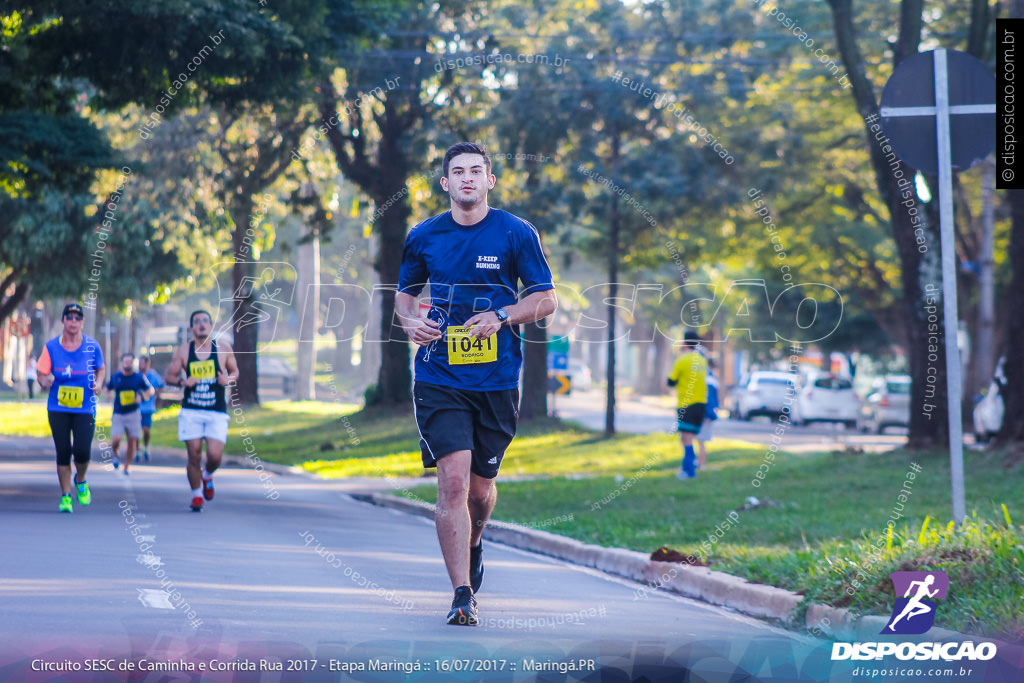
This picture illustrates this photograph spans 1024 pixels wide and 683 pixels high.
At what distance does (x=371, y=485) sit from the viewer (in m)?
19.0

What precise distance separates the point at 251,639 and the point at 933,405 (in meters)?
14.3

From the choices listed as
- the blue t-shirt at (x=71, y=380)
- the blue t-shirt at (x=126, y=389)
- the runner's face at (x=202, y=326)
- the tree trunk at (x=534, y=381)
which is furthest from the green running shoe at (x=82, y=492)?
the tree trunk at (x=534, y=381)

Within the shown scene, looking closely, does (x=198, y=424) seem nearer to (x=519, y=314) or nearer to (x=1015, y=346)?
(x=519, y=314)

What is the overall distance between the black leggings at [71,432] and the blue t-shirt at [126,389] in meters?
6.62

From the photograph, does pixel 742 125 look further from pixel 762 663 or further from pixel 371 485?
pixel 762 663

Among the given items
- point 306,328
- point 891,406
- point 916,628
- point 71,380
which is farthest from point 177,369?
point 306,328

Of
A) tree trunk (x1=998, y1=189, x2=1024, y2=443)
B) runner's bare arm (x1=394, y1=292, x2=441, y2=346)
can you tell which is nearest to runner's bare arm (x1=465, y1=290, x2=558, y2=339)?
runner's bare arm (x1=394, y1=292, x2=441, y2=346)

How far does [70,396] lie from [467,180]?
7094mm

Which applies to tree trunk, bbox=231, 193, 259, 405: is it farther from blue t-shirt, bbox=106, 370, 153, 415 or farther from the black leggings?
the black leggings

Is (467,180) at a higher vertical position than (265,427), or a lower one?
higher

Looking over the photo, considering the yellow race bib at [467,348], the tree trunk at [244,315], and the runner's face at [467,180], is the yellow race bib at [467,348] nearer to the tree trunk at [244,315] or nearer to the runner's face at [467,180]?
the runner's face at [467,180]

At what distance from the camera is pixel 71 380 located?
40.8ft

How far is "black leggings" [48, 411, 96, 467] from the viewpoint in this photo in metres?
12.5

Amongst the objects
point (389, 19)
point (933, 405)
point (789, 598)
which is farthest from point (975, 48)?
point (789, 598)
